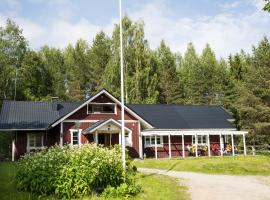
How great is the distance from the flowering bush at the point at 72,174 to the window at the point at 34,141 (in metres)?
17.1

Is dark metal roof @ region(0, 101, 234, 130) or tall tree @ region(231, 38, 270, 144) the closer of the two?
dark metal roof @ region(0, 101, 234, 130)

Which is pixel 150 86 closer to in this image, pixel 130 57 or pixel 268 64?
pixel 130 57

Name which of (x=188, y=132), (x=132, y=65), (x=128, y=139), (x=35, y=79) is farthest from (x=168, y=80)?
(x=128, y=139)

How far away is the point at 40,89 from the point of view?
2031 inches

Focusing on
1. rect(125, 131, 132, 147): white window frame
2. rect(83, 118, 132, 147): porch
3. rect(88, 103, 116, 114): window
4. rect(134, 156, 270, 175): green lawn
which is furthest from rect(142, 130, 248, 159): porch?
rect(134, 156, 270, 175): green lawn

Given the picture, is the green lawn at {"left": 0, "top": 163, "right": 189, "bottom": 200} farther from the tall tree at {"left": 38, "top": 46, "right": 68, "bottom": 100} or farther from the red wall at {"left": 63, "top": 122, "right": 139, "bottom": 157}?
the tall tree at {"left": 38, "top": 46, "right": 68, "bottom": 100}

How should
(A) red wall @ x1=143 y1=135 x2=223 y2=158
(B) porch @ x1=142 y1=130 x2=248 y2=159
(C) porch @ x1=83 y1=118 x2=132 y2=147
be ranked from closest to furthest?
1. (C) porch @ x1=83 y1=118 x2=132 y2=147
2. (B) porch @ x1=142 y1=130 x2=248 y2=159
3. (A) red wall @ x1=143 y1=135 x2=223 y2=158

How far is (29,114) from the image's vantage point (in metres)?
30.5

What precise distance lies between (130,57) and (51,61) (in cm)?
1924

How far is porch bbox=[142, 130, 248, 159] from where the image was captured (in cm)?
3178

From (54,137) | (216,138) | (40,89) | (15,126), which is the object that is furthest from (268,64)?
(40,89)

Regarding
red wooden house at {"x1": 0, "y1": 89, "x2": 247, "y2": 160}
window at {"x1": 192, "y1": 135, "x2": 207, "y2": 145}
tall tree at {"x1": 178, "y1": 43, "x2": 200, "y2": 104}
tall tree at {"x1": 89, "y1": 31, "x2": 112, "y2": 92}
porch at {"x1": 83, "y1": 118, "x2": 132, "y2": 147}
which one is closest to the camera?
porch at {"x1": 83, "y1": 118, "x2": 132, "y2": 147}

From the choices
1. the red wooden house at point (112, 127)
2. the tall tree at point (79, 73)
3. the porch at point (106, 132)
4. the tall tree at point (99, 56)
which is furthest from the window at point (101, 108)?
the tall tree at point (79, 73)

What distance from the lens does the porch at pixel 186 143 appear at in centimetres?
3178
